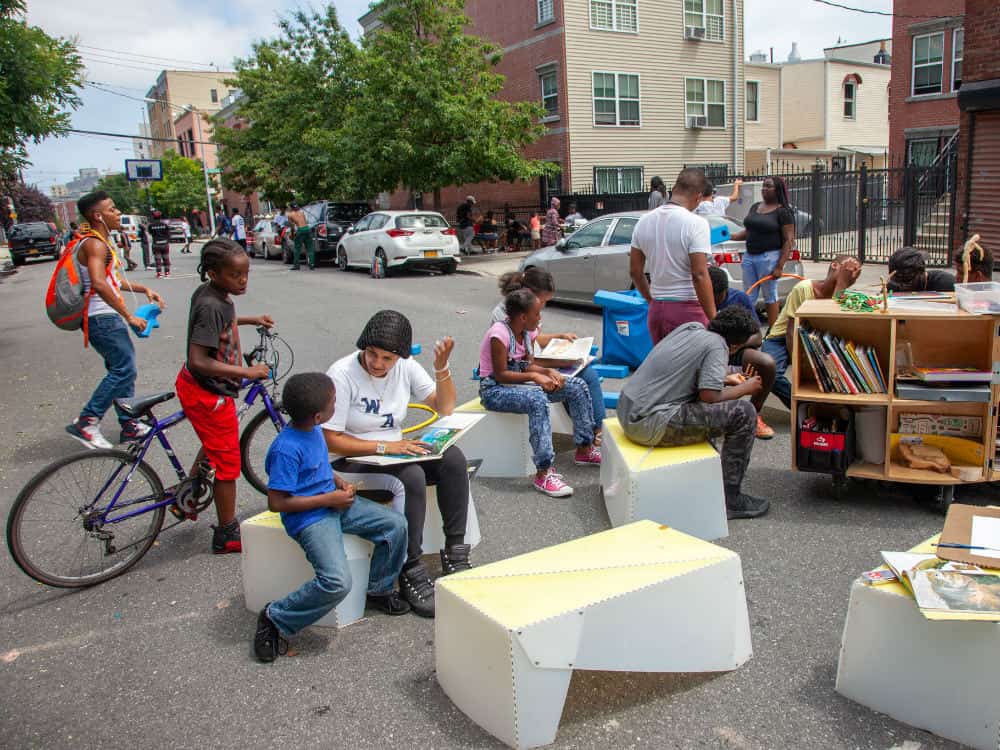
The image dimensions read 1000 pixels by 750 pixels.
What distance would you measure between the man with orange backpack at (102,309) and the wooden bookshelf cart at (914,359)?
4.83 meters

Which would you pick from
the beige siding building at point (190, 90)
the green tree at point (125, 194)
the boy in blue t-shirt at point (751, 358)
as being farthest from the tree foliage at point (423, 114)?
the green tree at point (125, 194)

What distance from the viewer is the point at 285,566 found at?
3.74m

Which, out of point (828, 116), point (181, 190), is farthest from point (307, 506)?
point (181, 190)

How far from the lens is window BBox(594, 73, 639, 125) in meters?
27.8

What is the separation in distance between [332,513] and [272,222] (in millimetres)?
25824

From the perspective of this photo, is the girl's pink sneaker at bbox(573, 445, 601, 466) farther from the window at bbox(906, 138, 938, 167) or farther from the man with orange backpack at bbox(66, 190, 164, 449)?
the window at bbox(906, 138, 938, 167)

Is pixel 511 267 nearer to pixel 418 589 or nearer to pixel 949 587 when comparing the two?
pixel 418 589

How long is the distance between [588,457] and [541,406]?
2.16 ft

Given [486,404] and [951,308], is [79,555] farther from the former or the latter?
[951,308]

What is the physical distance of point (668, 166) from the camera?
29516 millimetres

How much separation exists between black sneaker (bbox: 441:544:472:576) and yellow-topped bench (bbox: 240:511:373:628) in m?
0.46

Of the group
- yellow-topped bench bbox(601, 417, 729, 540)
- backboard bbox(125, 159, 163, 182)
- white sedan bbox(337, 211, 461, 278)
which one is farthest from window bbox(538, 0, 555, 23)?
yellow-topped bench bbox(601, 417, 729, 540)

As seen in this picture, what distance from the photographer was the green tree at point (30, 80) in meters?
11.7

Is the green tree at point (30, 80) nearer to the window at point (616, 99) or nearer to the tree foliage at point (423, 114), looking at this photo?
the tree foliage at point (423, 114)
